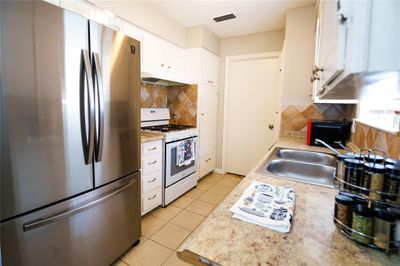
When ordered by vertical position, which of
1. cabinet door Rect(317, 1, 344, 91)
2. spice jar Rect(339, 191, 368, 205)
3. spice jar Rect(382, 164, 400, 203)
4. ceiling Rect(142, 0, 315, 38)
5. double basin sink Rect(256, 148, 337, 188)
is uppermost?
ceiling Rect(142, 0, 315, 38)

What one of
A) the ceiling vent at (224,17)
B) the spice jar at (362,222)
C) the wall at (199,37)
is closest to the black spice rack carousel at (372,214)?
the spice jar at (362,222)

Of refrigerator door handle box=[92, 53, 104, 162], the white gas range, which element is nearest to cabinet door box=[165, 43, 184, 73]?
the white gas range

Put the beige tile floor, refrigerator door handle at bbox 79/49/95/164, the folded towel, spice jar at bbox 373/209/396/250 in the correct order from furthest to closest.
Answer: the beige tile floor → refrigerator door handle at bbox 79/49/95/164 → the folded towel → spice jar at bbox 373/209/396/250

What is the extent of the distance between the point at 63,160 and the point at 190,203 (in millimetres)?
1884

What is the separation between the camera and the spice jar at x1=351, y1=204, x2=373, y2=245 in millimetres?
566

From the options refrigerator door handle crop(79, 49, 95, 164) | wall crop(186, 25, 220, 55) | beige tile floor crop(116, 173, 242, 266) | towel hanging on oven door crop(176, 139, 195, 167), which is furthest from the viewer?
wall crop(186, 25, 220, 55)

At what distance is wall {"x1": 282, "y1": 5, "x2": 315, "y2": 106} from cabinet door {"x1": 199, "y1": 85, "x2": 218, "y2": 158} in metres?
1.27

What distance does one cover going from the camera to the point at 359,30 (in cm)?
37

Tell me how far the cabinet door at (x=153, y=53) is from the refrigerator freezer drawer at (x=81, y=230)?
59.5 inches

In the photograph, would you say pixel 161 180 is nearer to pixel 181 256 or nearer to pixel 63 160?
pixel 63 160

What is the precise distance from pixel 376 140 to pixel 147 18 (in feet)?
8.55

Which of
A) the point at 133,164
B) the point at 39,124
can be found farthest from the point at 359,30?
the point at 133,164

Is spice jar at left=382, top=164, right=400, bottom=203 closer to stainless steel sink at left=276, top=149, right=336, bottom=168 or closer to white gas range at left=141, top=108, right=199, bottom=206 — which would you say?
stainless steel sink at left=276, top=149, right=336, bottom=168

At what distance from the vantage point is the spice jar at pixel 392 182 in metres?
0.55
